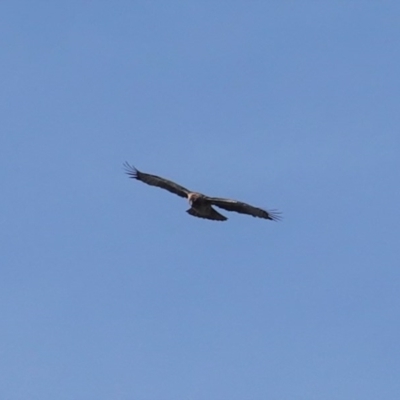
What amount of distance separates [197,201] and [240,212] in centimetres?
130

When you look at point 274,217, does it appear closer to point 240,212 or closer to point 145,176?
point 240,212

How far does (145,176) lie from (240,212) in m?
3.29

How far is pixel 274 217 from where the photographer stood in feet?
170

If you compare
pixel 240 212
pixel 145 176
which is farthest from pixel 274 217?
pixel 145 176

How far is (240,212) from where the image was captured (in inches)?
2062

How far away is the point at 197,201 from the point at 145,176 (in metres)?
2.23

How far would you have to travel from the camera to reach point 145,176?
176ft

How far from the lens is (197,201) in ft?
172

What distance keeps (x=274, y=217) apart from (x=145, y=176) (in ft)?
14.3

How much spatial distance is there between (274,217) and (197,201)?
7.57ft
